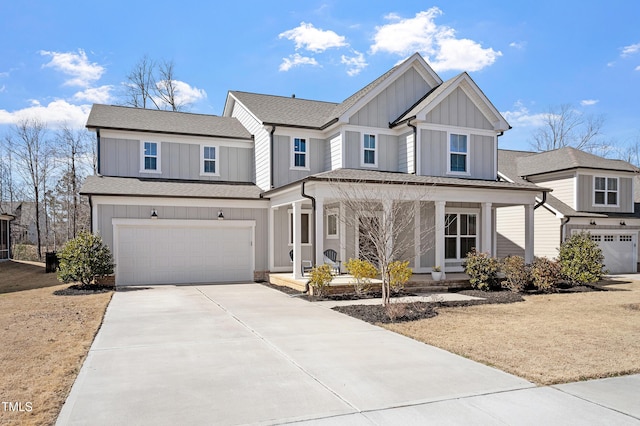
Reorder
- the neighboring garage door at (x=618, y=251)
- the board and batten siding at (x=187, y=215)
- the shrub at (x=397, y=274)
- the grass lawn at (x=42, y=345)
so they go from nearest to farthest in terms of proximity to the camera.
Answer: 1. the grass lawn at (x=42, y=345)
2. the shrub at (x=397, y=274)
3. the board and batten siding at (x=187, y=215)
4. the neighboring garage door at (x=618, y=251)

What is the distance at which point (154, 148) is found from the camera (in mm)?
17859

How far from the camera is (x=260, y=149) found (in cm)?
1814

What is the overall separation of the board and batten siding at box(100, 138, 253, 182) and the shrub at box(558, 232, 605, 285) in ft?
39.7

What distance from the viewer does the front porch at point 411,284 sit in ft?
43.8

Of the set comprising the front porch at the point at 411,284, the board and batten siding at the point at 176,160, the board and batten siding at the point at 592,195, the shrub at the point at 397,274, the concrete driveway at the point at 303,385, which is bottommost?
the front porch at the point at 411,284

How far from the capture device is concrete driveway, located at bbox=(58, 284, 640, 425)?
4.50 meters

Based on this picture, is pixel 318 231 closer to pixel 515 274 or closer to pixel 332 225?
pixel 332 225

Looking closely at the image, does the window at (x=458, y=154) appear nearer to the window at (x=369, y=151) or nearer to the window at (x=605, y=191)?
the window at (x=369, y=151)

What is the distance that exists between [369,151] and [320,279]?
6068mm

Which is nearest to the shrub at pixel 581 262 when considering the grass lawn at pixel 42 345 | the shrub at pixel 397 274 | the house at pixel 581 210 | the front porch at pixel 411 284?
the front porch at pixel 411 284

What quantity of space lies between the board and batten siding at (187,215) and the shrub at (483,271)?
734 centimetres

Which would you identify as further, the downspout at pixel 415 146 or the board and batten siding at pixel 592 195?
the board and batten siding at pixel 592 195

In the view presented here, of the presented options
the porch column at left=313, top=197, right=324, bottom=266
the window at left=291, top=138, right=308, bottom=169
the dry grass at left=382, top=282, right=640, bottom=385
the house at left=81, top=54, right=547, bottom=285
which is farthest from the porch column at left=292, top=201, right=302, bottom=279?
the dry grass at left=382, top=282, right=640, bottom=385

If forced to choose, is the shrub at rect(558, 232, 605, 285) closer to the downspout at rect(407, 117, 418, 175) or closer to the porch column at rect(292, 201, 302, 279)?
the downspout at rect(407, 117, 418, 175)
